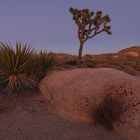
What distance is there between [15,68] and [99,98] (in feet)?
11.3

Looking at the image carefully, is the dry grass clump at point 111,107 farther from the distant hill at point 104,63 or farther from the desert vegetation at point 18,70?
the distant hill at point 104,63

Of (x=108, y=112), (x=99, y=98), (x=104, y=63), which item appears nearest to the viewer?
(x=108, y=112)

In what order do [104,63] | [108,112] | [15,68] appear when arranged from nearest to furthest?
1. [108,112]
2. [15,68]
3. [104,63]

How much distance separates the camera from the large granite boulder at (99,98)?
7.17 metres

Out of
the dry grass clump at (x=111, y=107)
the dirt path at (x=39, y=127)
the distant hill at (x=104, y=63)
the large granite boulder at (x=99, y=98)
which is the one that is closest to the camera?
the dirt path at (x=39, y=127)

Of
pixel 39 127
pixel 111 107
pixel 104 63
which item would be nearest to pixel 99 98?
pixel 111 107

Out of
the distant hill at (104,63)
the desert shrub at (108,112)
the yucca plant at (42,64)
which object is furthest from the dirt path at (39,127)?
the distant hill at (104,63)

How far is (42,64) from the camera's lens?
11328mm

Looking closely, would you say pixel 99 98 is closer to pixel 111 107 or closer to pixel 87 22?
pixel 111 107

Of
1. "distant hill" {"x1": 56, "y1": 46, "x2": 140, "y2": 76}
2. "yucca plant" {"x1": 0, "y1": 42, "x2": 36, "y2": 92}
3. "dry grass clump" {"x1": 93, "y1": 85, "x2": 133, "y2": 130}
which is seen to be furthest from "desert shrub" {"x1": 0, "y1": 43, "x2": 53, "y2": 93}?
"distant hill" {"x1": 56, "y1": 46, "x2": 140, "y2": 76}

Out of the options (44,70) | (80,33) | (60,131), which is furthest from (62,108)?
(80,33)

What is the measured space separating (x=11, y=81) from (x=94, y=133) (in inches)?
148

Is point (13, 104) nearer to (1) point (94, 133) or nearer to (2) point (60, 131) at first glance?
(2) point (60, 131)

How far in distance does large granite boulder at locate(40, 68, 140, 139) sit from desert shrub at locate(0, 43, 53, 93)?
1.25 m
